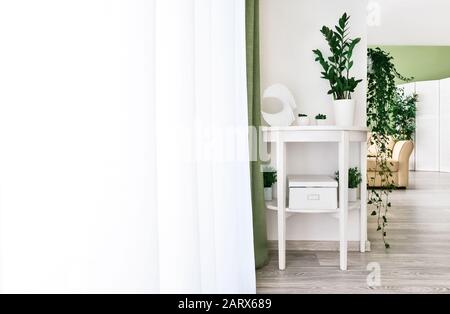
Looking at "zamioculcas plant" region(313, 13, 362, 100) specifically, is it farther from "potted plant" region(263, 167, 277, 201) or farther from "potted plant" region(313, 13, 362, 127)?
"potted plant" region(263, 167, 277, 201)

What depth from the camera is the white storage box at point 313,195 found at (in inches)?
91.1

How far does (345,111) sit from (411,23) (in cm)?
533

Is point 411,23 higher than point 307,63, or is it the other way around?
point 411,23

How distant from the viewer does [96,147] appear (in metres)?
0.56

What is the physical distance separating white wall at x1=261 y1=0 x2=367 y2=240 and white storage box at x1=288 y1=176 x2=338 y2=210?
0.40 meters

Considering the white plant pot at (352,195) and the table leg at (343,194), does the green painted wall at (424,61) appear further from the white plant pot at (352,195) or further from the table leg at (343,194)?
the table leg at (343,194)

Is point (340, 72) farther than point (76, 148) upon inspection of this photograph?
Yes

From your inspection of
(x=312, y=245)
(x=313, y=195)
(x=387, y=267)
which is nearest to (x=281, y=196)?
(x=313, y=195)

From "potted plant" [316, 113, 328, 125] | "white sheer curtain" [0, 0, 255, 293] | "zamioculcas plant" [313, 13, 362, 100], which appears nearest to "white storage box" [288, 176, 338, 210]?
"potted plant" [316, 113, 328, 125]

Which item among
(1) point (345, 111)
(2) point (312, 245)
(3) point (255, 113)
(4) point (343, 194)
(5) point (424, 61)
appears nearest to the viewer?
(4) point (343, 194)

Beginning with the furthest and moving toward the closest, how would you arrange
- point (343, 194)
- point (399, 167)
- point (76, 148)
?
point (399, 167)
point (343, 194)
point (76, 148)

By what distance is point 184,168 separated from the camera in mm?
884

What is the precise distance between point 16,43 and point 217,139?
922mm

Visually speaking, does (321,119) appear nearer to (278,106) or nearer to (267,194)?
(278,106)
